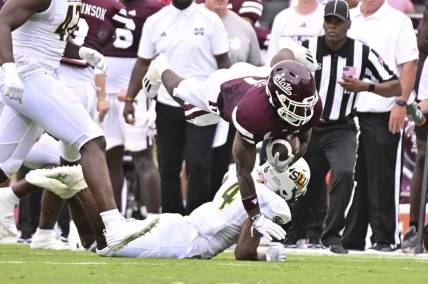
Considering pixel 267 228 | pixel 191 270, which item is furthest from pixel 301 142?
pixel 191 270

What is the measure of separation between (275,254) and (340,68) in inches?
100

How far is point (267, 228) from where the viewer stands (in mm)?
8117

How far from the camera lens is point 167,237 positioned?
332 inches

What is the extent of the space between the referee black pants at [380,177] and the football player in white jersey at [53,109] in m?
3.41

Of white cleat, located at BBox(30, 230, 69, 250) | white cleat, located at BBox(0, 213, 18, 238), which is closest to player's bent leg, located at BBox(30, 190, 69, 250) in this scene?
white cleat, located at BBox(30, 230, 69, 250)

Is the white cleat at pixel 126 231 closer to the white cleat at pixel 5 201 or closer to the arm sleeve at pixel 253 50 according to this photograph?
the white cleat at pixel 5 201

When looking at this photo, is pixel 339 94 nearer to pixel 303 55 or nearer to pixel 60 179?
pixel 303 55

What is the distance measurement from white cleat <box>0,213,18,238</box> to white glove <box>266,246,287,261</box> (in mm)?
2296

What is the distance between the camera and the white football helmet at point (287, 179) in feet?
27.8

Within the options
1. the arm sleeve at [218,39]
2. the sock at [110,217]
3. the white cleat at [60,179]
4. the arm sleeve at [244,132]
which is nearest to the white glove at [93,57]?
the white cleat at [60,179]

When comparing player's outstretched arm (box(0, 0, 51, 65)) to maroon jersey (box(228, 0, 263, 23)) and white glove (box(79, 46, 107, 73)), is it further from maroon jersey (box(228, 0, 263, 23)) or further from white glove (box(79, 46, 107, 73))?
maroon jersey (box(228, 0, 263, 23))

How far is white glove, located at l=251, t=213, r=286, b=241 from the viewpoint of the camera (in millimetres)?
8117

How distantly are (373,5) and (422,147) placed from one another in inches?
49.2

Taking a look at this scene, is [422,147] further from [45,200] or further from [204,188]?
[45,200]
